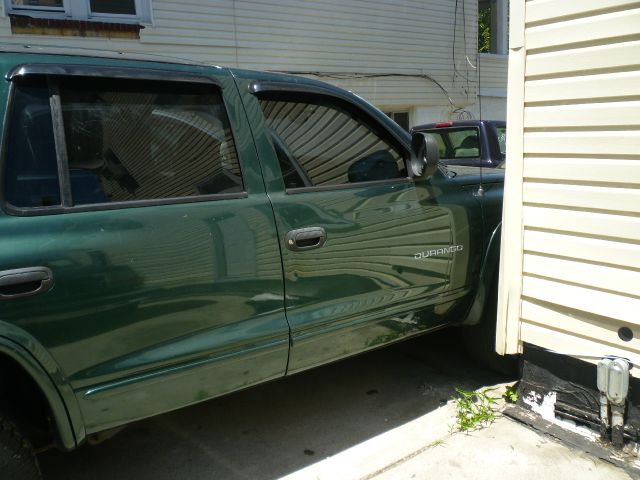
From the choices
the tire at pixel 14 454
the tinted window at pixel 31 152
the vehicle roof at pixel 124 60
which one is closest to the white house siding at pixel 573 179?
the vehicle roof at pixel 124 60

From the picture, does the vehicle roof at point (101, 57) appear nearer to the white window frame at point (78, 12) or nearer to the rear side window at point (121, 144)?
the rear side window at point (121, 144)

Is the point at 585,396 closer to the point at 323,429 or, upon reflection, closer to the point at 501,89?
the point at 323,429

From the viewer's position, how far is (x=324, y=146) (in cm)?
282

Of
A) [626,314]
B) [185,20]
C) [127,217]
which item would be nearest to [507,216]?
[626,314]

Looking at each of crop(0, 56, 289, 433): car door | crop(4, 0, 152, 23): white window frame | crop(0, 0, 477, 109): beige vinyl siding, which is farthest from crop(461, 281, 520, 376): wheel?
crop(4, 0, 152, 23): white window frame

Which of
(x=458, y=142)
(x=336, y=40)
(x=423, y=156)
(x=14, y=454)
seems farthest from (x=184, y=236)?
(x=336, y=40)

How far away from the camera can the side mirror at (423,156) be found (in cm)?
293

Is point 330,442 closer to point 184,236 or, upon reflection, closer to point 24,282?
point 184,236

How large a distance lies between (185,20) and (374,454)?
7.13m

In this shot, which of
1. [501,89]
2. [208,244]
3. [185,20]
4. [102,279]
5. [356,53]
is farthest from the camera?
[501,89]

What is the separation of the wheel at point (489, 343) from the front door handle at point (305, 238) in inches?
53.9

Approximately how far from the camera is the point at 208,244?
2291mm

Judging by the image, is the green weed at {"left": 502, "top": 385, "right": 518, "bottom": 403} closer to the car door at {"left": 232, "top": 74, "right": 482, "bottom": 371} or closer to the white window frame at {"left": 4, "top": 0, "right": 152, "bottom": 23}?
the car door at {"left": 232, "top": 74, "right": 482, "bottom": 371}

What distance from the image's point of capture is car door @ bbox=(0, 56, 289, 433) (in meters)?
1.97
